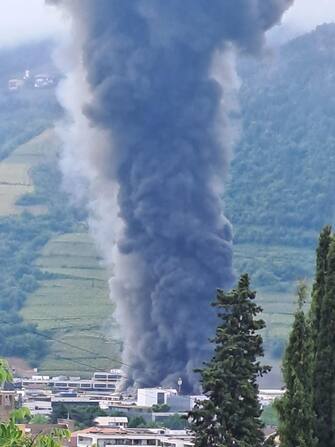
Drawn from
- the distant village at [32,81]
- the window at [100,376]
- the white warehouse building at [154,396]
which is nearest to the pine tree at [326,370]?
the white warehouse building at [154,396]

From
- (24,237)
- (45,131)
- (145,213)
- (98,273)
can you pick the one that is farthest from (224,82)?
(45,131)

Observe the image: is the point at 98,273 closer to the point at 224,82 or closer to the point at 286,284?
the point at 286,284

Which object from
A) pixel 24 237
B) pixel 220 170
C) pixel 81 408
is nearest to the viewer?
pixel 81 408

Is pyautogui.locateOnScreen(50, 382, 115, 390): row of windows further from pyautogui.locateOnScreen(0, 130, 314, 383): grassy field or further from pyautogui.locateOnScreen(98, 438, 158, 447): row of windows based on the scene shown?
pyautogui.locateOnScreen(98, 438, 158, 447): row of windows

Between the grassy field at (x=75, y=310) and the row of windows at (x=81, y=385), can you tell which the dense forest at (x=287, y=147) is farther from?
the row of windows at (x=81, y=385)

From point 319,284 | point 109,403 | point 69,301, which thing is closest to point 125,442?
point 109,403

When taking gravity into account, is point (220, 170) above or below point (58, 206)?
below
